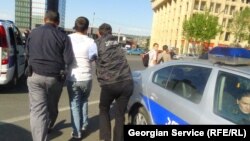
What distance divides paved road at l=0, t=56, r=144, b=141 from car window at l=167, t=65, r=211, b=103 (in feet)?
5.55

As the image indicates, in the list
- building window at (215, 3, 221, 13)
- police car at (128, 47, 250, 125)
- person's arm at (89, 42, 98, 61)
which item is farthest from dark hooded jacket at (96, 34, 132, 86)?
building window at (215, 3, 221, 13)

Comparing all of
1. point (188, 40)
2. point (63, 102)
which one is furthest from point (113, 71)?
point (188, 40)

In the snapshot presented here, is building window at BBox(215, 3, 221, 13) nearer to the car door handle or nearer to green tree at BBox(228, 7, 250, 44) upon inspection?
green tree at BBox(228, 7, 250, 44)

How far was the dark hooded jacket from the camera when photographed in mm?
4410

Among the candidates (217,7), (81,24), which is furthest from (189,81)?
(217,7)

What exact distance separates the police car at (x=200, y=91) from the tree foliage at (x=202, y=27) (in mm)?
56446

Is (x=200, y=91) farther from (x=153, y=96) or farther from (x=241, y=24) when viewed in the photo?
(x=241, y=24)

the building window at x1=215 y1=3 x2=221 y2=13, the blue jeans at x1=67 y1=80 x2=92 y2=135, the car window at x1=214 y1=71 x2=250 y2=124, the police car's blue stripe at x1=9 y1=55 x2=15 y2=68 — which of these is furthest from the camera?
the building window at x1=215 y1=3 x2=221 y2=13

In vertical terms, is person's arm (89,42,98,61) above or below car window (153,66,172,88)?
above

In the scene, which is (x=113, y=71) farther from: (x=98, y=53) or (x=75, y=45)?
(x=75, y=45)

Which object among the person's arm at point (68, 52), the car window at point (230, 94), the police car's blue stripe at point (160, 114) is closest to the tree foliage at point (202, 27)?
the police car's blue stripe at point (160, 114)

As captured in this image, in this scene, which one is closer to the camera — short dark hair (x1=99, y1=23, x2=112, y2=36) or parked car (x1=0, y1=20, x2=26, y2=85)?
short dark hair (x1=99, y1=23, x2=112, y2=36)

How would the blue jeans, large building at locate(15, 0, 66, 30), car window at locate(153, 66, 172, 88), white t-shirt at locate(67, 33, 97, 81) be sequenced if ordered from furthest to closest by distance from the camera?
large building at locate(15, 0, 66, 30), the blue jeans, white t-shirt at locate(67, 33, 97, 81), car window at locate(153, 66, 172, 88)

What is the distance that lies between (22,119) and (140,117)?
2.42 m
